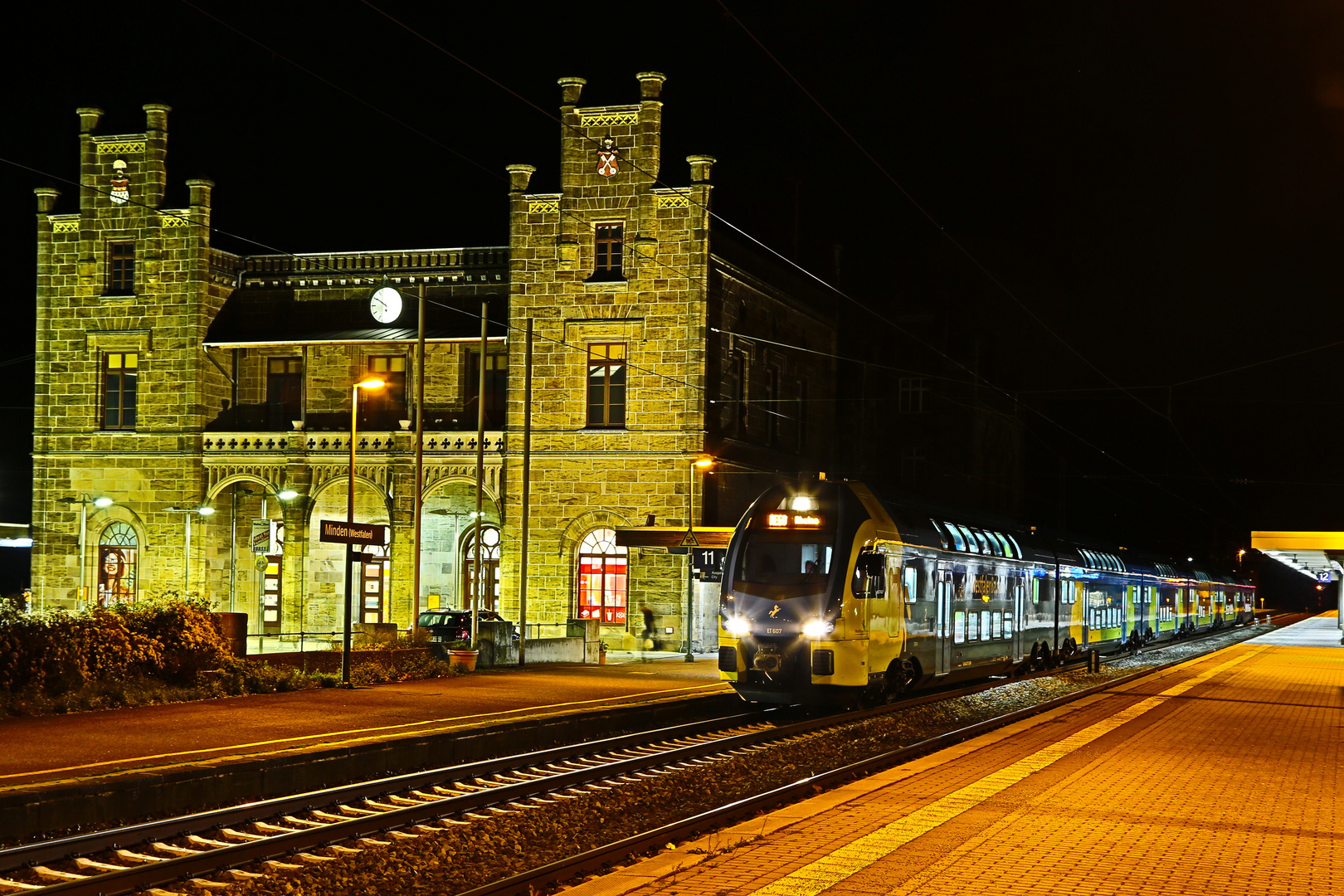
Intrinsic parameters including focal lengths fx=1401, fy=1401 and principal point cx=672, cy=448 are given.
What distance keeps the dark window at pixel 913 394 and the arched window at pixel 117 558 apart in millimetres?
30151

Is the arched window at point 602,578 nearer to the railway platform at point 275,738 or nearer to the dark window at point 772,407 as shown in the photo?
the dark window at point 772,407

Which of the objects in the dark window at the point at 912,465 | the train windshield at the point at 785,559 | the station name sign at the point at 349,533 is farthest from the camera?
the dark window at the point at 912,465

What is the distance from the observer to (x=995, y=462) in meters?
65.6

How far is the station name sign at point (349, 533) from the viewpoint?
21.4 meters

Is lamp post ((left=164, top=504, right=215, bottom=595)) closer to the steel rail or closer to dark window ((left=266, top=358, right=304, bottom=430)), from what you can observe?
dark window ((left=266, top=358, right=304, bottom=430))

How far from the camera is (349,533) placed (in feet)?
Answer: 71.7

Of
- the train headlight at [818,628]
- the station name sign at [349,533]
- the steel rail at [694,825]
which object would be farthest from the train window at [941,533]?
the station name sign at [349,533]

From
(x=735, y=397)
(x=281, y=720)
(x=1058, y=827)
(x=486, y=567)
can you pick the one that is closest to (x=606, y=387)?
(x=735, y=397)

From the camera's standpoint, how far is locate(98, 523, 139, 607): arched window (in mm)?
42188

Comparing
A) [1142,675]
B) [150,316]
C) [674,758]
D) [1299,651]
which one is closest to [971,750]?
[674,758]

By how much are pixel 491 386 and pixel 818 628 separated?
2448cm

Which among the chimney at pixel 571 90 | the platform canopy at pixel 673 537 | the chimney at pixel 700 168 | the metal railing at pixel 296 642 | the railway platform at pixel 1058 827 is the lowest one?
the metal railing at pixel 296 642

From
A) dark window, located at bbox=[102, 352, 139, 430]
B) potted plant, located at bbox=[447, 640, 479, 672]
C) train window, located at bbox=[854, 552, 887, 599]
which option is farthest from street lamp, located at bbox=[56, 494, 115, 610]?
train window, located at bbox=[854, 552, 887, 599]

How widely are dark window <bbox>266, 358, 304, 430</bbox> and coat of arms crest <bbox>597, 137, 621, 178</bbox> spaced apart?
11071 millimetres
